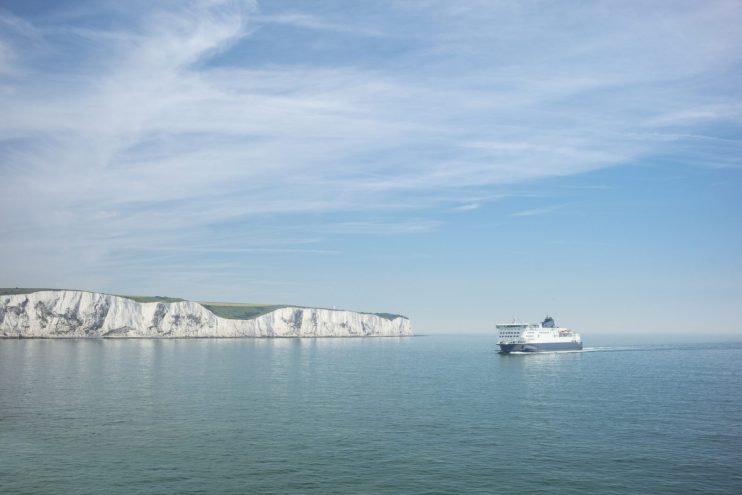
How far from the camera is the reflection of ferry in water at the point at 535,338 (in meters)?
139

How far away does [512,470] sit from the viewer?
118ft

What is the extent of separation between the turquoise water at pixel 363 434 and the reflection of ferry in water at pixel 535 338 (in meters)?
52.0

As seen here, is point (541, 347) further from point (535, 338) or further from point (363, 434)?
point (363, 434)

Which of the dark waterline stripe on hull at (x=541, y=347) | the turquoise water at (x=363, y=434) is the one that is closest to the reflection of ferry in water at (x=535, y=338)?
the dark waterline stripe on hull at (x=541, y=347)

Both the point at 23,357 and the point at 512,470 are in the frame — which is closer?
the point at 512,470

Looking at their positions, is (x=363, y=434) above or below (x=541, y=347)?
below

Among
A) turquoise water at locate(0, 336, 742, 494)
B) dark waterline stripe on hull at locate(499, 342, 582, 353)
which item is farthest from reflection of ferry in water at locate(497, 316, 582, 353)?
turquoise water at locate(0, 336, 742, 494)

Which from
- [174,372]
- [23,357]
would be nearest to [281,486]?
[174,372]

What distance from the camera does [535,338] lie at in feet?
467

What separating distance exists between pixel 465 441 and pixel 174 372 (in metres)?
62.5

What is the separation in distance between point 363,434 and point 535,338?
107 meters

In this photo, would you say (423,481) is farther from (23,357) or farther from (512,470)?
(23,357)

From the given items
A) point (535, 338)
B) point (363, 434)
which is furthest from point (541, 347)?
point (363, 434)

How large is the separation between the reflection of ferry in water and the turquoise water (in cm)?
5201
